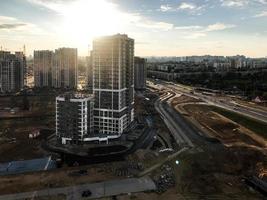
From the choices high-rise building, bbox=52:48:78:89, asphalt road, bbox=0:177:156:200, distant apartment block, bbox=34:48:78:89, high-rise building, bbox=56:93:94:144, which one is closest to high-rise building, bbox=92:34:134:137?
high-rise building, bbox=56:93:94:144

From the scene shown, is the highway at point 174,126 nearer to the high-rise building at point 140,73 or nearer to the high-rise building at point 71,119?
the high-rise building at point 71,119

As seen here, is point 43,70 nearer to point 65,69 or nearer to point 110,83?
point 65,69

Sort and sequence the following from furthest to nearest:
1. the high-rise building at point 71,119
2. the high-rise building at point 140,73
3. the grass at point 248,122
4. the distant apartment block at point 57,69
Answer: the distant apartment block at point 57,69 < the high-rise building at point 140,73 < the grass at point 248,122 < the high-rise building at point 71,119

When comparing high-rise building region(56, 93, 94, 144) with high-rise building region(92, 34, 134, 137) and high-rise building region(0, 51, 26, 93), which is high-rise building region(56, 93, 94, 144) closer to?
high-rise building region(92, 34, 134, 137)

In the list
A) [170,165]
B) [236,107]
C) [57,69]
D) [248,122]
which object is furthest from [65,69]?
[170,165]

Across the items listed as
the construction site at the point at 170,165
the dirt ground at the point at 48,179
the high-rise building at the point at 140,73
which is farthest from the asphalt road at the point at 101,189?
the high-rise building at the point at 140,73
